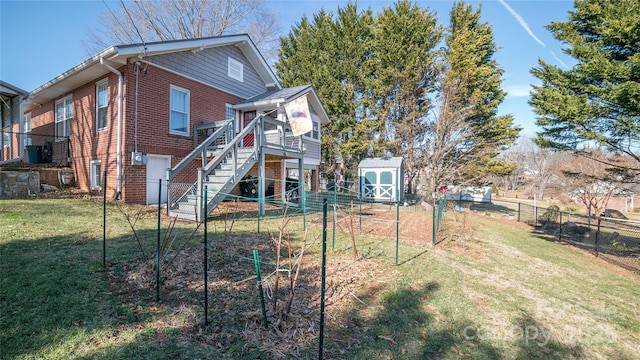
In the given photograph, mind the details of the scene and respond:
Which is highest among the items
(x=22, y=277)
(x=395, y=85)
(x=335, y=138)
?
Answer: (x=395, y=85)

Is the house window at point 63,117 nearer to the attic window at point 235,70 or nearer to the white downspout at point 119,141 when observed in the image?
the white downspout at point 119,141

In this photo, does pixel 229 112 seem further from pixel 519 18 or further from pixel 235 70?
pixel 519 18

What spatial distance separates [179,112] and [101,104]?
8.36 ft

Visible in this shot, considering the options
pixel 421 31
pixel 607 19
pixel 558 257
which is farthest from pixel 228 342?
pixel 421 31

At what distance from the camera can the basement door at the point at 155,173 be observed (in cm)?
940

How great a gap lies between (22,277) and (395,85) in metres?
22.8

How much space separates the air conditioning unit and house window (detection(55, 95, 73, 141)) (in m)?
5.31

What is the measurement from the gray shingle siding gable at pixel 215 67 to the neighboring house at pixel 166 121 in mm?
40

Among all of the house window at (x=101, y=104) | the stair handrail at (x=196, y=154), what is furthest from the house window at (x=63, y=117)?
the stair handrail at (x=196, y=154)

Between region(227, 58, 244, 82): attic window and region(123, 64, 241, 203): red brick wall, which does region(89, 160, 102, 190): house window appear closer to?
region(123, 64, 241, 203): red brick wall

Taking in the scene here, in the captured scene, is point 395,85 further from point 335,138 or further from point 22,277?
point 22,277

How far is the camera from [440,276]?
4887 millimetres

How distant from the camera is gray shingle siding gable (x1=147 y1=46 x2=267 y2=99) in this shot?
33.5 ft

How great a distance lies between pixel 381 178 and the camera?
1828 centimetres
